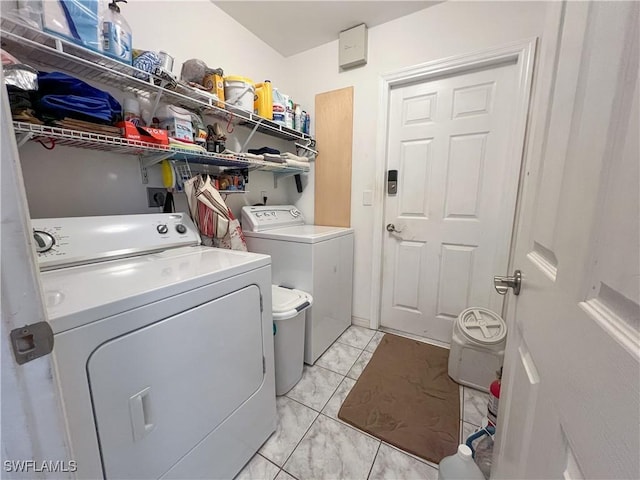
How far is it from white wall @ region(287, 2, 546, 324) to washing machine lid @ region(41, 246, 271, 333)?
141cm

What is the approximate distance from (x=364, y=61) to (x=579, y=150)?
2158mm

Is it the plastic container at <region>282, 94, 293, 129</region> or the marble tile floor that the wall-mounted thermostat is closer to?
the plastic container at <region>282, 94, 293, 129</region>

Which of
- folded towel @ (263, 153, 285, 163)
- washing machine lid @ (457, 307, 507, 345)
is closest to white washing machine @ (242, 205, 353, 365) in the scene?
folded towel @ (263, 153, 285, 163)

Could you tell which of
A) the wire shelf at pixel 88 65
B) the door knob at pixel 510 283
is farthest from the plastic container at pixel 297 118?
the door knob at pixel 510 283

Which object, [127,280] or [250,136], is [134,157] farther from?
[127,280]

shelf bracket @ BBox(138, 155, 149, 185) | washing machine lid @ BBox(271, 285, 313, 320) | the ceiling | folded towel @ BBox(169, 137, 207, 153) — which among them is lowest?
washing machine lid @ BBox(271, 285, 313, 320)

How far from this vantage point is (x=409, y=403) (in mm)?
1531

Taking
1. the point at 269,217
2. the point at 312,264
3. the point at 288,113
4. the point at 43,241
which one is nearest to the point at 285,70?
the point at 288,113

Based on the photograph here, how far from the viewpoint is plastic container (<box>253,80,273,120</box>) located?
190cm

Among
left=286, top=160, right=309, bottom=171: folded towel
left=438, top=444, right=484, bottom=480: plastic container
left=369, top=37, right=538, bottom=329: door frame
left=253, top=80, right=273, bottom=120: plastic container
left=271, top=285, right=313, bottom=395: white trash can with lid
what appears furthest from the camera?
left=286, top=160, right=309, bottom=171: folded towel

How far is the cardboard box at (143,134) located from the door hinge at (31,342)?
1.08 metres

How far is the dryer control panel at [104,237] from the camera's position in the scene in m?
0.97

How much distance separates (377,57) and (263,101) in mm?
1023

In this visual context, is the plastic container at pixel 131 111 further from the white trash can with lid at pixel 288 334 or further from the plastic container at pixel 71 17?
the white trash can with lid at pixel 288 334
